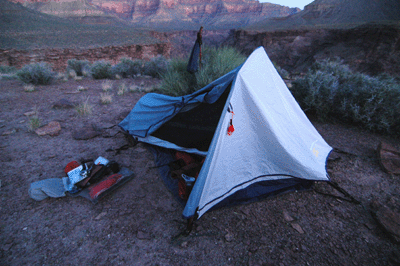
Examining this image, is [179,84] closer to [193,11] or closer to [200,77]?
[200,77]

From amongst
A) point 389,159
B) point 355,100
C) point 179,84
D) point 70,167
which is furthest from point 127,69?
point 389,159

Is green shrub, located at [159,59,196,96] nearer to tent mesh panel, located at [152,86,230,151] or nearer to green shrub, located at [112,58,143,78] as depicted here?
tent mesh panel, located at [152,86,230,151]

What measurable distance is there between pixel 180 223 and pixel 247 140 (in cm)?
129

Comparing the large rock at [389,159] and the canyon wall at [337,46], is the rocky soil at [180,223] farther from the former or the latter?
the canyon wall at [337,46]

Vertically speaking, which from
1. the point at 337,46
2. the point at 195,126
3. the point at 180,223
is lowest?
the point at 180,223

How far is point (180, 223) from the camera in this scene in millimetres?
2188

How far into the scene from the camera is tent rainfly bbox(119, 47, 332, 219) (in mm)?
2168

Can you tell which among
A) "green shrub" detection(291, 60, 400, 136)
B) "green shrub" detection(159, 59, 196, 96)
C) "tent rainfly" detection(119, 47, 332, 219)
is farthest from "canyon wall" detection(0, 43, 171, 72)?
"green shrub" detection(291, 60, 400, 136)

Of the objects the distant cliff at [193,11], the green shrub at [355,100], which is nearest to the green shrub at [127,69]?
the green shrub at [355,100]

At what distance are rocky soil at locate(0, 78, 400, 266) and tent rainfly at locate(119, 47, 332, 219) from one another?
269mm

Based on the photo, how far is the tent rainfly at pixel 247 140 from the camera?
7.11 ft

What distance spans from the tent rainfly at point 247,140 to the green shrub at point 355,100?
2021 millimetres

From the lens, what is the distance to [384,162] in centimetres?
306

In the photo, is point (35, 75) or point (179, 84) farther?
point (35, 75)
